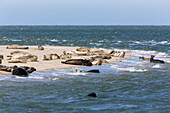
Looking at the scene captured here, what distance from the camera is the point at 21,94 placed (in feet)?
46.7

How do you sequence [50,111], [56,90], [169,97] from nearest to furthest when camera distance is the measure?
[50,111] < [169,97] < [56,90]

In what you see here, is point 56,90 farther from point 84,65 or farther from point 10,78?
point 84,65

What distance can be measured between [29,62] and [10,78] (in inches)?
258

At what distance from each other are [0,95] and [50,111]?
11.1 ft

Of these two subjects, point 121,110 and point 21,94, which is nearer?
point 121,110

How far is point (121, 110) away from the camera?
38.7 feet

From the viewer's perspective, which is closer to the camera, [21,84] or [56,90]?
[56,90]

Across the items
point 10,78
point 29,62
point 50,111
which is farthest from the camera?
point 29,62

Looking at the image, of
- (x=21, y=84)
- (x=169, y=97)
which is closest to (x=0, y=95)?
(x=21, y=84)

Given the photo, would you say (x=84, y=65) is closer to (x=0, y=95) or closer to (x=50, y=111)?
(x=0, y=95)

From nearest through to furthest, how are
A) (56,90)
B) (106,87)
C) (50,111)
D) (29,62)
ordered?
1. (50,111)
2. (56,90)
3. (106,87)
4. (29,62)

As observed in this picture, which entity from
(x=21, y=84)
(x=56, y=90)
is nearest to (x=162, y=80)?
(x=56, y=90)

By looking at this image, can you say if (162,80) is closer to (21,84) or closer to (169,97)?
(169,97)

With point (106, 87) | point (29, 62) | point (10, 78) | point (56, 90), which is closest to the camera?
point (56, 90)
